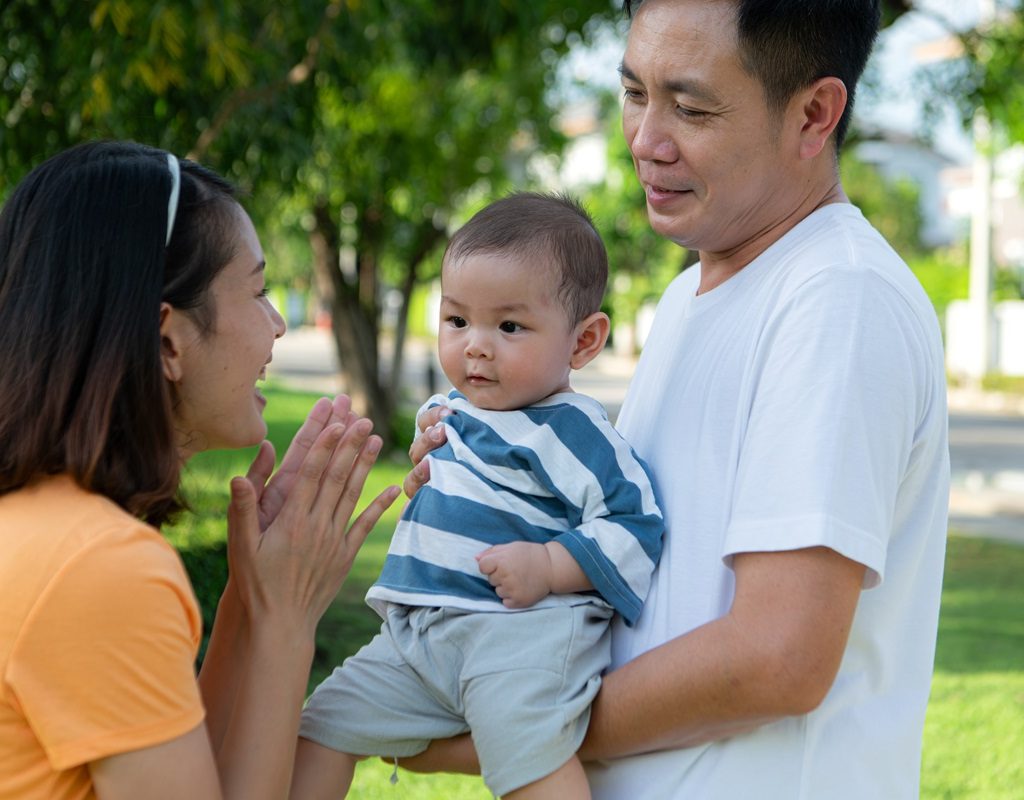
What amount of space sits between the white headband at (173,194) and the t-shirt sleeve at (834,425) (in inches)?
35.2

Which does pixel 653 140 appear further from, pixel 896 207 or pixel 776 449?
pixel 896 207

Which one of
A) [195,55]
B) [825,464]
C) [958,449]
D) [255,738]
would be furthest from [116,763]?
[958,449]

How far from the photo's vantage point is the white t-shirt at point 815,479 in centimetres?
182

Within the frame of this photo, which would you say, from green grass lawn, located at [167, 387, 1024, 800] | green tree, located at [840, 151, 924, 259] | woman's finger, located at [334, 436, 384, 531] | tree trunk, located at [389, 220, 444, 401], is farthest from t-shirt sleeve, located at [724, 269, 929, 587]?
green tree, located at [840, 151, 924, 259]

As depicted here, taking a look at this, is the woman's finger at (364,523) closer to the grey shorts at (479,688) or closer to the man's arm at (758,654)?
the grey shorts at (479,688)

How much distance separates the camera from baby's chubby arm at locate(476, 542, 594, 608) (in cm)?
210

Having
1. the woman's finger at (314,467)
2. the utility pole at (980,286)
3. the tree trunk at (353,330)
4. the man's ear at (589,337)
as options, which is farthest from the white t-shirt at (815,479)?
the utility pole at (980,286)

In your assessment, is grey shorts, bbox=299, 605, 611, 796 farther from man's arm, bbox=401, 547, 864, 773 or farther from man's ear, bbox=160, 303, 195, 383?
man's ear, bbox=160, 303, 195, 383

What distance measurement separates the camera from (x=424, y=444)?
7.88 ft

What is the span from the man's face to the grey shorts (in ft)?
2.17

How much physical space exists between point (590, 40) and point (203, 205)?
10939mm

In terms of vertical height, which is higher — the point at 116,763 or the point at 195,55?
the point at 195,55

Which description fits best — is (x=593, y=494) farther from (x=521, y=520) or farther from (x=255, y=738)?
(x=255, y=738)

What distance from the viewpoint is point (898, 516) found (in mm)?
1978
